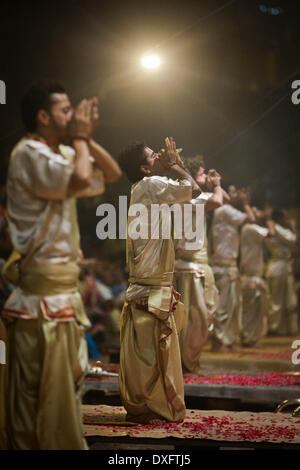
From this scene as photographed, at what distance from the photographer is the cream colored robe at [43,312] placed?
11.5 ft

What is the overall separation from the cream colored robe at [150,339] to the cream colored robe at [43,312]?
1448 mm

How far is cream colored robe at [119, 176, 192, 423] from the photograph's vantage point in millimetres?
5070

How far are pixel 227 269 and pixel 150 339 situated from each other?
4315 millimetres

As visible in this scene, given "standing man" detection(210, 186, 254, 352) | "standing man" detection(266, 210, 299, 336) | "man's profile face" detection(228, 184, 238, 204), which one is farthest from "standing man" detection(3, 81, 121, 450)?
"standing man" detection(266, 210, 299, 336)

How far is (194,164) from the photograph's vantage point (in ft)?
19.7

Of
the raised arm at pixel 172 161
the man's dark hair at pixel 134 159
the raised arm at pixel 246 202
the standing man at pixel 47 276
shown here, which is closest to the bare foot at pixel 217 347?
the raised arm at pixel 246 202

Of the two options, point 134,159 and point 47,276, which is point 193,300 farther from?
point 47,276

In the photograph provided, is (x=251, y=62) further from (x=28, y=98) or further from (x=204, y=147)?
(x=28, y=98)

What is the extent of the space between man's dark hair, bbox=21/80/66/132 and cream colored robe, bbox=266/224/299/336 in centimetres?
968

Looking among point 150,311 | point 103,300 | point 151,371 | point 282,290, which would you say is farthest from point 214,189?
point 282,290

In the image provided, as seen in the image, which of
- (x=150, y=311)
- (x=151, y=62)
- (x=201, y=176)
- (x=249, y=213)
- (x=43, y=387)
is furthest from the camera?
(x=249, y=213)

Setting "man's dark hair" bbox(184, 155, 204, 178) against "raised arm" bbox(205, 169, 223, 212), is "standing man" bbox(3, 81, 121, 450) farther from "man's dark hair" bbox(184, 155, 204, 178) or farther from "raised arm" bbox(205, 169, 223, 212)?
"raised arm" bbox(205, 169, 223, 212)

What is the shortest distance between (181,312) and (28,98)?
7.75 ft

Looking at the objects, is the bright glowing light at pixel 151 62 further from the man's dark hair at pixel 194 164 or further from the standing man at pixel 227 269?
the standing man at pixel 227 269
